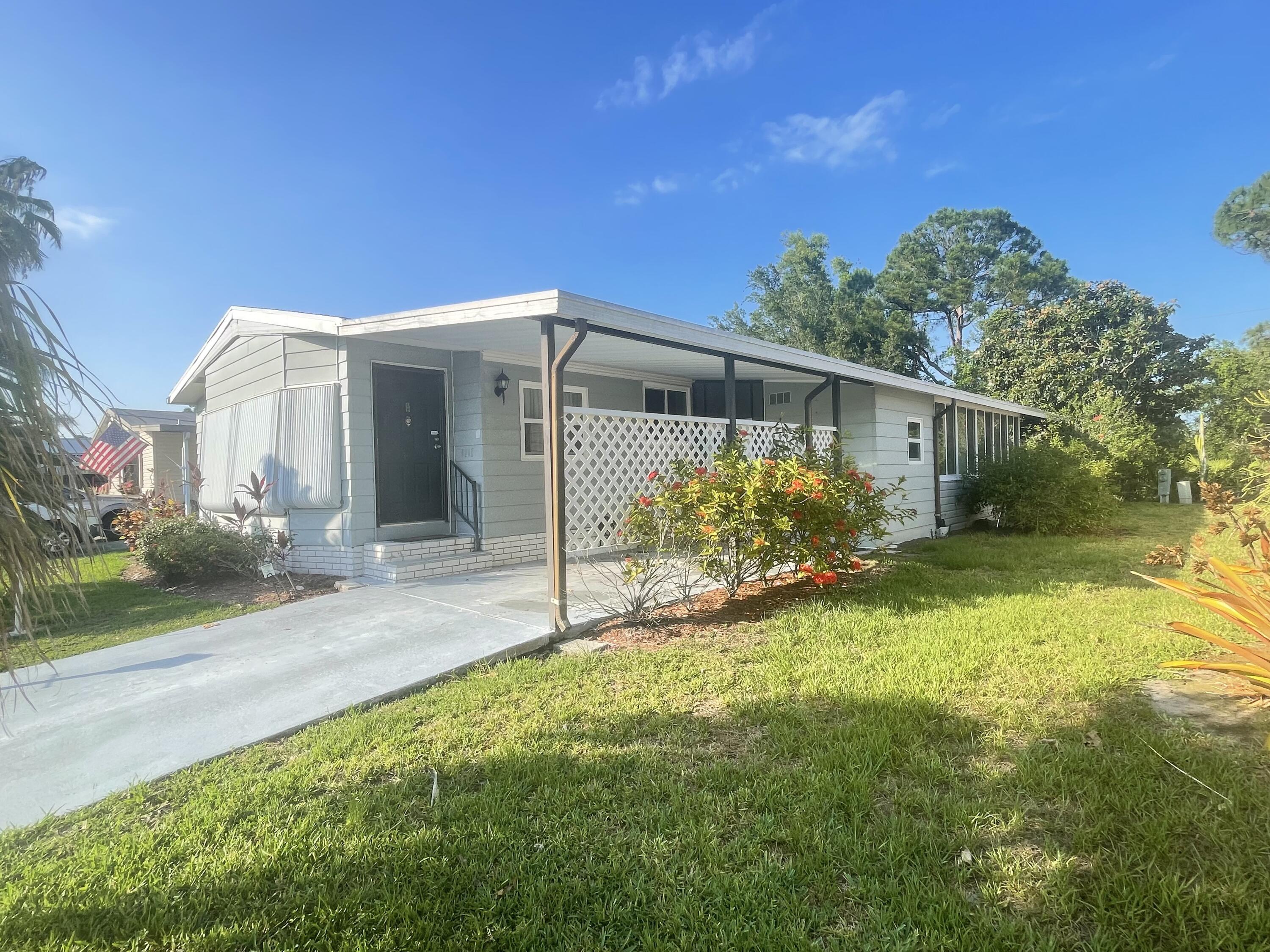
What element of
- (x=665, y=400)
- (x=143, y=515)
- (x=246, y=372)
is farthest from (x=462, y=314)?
(x=143, y=515)

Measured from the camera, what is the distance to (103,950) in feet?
5.77

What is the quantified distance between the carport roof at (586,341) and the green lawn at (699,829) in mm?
2858

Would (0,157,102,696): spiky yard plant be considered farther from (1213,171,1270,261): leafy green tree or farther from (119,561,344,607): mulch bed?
(1213,171,1270,261): leafy green tree

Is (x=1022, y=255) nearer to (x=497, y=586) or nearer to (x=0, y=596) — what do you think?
(x=497, y=586)

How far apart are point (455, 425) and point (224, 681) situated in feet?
14.8

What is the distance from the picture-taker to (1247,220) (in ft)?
60.0

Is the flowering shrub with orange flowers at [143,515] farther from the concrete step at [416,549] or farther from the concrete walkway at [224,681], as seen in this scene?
the concrete walkway at [224,681]

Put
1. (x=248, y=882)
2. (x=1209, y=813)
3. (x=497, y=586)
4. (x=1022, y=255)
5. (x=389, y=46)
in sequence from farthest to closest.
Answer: (x=1022, y=255) < (x=389, y=46) < (x=497, y=586) < (x=1209, y=813) < (x=248, y=882)

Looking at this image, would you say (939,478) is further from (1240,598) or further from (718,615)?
(1240,598)

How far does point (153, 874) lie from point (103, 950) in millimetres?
313

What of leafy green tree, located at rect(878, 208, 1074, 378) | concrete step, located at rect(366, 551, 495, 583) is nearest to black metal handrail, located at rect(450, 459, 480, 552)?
concrete step, located at rect(366, 551, 495, 583)

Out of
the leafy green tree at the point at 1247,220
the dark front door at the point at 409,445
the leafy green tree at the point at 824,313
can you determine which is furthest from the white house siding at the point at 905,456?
the leafy green tree at the point at 1247,220

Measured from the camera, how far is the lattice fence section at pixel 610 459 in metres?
5.28

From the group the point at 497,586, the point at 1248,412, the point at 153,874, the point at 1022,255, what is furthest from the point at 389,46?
the point at 1022,255
